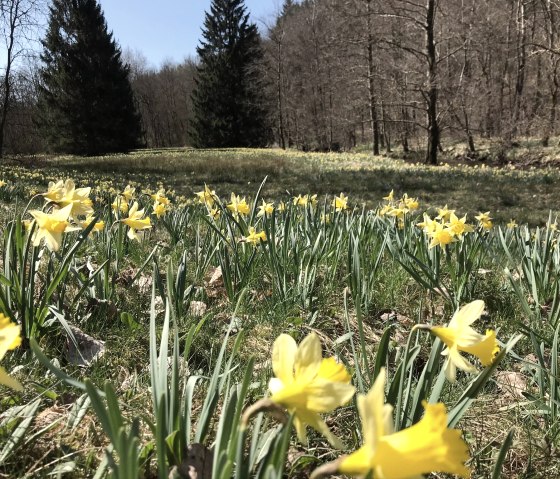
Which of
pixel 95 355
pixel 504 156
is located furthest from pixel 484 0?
pixel 95 355

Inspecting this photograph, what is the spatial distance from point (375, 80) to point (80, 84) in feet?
57.4

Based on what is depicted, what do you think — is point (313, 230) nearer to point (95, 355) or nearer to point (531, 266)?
point (531, 266)

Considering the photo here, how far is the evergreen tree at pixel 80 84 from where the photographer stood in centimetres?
2570

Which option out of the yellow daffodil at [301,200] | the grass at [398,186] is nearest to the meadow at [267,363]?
the yellow daffodil at [301,200]

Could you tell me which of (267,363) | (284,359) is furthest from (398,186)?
(284,359)

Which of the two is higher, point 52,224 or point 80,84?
point 80,84

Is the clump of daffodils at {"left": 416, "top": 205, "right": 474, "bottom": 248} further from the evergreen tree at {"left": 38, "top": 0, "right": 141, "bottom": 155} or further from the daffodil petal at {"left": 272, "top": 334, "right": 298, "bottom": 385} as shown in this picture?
the evergreen tree at {"left": 38, "top": 0, "right": 141, "bottom": 155}

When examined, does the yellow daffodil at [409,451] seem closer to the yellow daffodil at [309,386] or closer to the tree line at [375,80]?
the yellow daffodil at [309,386]

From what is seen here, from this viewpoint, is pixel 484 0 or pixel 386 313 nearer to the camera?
pixel 386 313

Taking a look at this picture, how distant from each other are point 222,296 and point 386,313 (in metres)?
0.76

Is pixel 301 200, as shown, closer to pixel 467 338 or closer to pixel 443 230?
pixel 443 230

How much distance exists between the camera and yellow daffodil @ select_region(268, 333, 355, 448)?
1.71ft

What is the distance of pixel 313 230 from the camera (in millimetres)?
2508

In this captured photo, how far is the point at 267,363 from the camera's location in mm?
1272
